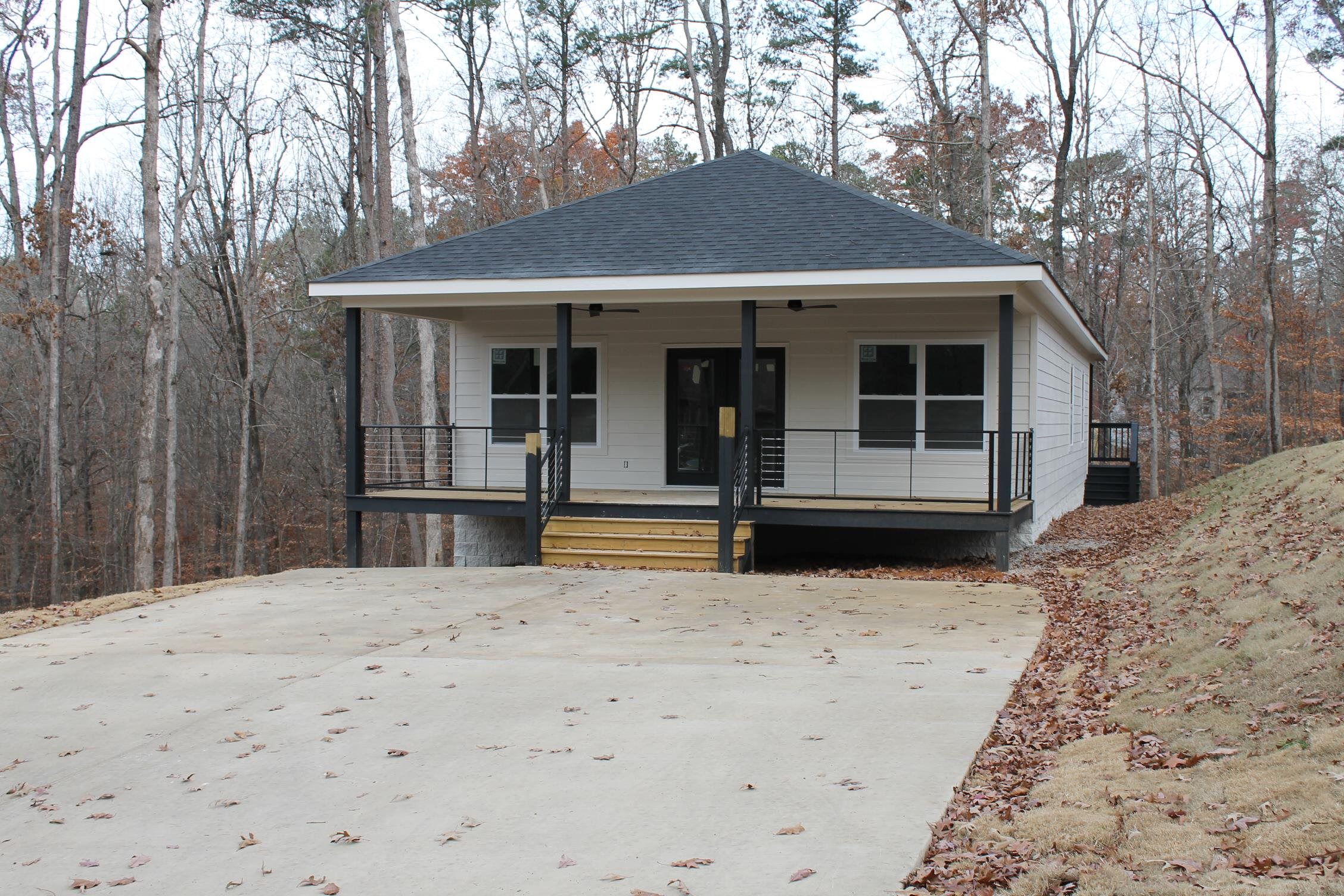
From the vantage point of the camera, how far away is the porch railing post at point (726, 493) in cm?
1221

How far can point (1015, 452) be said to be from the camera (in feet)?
44.5

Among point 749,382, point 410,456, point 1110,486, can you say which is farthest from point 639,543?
point 410,456

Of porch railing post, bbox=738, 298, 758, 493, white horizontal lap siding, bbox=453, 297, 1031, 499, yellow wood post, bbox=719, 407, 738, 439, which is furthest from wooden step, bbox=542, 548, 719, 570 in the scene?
white horizontal lap siding, bbox=453, 297, 1031, 499

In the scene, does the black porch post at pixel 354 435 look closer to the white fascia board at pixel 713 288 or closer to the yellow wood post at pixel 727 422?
the white fascia board at pixel 713 288

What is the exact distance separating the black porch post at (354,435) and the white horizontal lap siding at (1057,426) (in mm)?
8433

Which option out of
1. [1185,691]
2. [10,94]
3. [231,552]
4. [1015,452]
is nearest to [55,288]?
[10,94]

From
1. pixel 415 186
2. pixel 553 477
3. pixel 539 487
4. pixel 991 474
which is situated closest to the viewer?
pixel 991 474

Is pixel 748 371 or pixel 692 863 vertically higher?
pixel 748 371

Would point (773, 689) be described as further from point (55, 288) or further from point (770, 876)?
point (55, 288)

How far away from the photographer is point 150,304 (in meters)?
19.4

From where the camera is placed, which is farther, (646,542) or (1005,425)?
(646,542)

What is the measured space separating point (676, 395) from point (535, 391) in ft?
6.56

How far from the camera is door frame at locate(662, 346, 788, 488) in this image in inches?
599

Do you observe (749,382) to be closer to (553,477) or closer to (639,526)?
(639,526)
